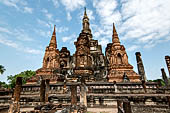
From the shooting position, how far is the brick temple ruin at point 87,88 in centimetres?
764

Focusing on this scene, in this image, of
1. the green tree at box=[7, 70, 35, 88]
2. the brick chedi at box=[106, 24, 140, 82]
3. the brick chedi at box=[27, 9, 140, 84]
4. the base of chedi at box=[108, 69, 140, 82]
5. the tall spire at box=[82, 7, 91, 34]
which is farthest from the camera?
the tall spire at box=[82, 7, 91, 34]

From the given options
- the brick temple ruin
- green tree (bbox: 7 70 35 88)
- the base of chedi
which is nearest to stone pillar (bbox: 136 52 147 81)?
the brick temple ruin

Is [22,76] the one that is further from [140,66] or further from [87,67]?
[140,66]

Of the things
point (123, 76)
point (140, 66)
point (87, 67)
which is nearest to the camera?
point (123, 76)

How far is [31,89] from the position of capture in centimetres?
1430

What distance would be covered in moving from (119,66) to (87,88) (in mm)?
8712

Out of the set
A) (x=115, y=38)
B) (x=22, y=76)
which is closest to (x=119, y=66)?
(x=115, y=38)

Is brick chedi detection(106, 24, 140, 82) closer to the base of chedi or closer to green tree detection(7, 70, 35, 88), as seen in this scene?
the base of chedi

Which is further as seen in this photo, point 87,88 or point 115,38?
point 115,38

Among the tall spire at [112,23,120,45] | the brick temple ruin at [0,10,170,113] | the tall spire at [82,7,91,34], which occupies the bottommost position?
the brick temple ruin at [0,10,170,113]

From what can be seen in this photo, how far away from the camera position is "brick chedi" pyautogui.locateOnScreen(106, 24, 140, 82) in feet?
56.4

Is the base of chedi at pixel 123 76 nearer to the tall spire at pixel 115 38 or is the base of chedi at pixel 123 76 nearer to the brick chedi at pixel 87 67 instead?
the brick chedi at pixel 87 67

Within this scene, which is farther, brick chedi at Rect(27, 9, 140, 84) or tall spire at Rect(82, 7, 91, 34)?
tall spire at Rect(82, 7, 91, 34)

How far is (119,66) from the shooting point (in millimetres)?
19000
